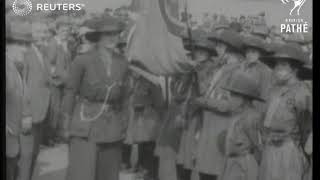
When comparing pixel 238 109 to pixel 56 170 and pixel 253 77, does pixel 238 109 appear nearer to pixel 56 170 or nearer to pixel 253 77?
pixel 253 77

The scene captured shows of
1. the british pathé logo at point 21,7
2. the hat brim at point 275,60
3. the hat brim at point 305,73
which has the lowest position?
the hat brim at point 305,73

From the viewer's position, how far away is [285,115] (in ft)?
12.3

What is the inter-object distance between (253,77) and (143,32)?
0.82 metres

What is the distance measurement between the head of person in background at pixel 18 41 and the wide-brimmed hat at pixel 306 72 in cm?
188

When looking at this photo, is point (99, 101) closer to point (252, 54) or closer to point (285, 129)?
point (252, 54)

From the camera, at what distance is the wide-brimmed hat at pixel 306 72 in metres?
3.75

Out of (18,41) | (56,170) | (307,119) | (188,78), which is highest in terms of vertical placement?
(18,41)

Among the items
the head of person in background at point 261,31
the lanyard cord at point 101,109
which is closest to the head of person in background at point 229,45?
the head of person in background at point 261,31

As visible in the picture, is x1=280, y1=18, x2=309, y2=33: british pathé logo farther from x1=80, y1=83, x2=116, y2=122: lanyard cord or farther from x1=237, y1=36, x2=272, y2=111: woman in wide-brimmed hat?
x1=80, y1=83, x2=116, y2=122: lanyard cord

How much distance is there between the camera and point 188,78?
3732mm

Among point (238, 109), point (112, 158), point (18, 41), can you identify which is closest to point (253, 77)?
point (238, 109)

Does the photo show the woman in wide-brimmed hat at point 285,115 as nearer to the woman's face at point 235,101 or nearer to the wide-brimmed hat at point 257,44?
the wide-brimmed hat at point 257,44

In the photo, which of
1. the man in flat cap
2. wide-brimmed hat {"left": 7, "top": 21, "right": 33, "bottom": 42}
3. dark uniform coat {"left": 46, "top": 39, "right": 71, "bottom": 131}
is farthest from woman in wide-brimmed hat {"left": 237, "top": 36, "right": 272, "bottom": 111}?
wide-brimmed hat {"left": 7, "top": 21, "right": 33, "bottom": 42}

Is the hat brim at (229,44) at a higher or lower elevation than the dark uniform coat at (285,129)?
higher
